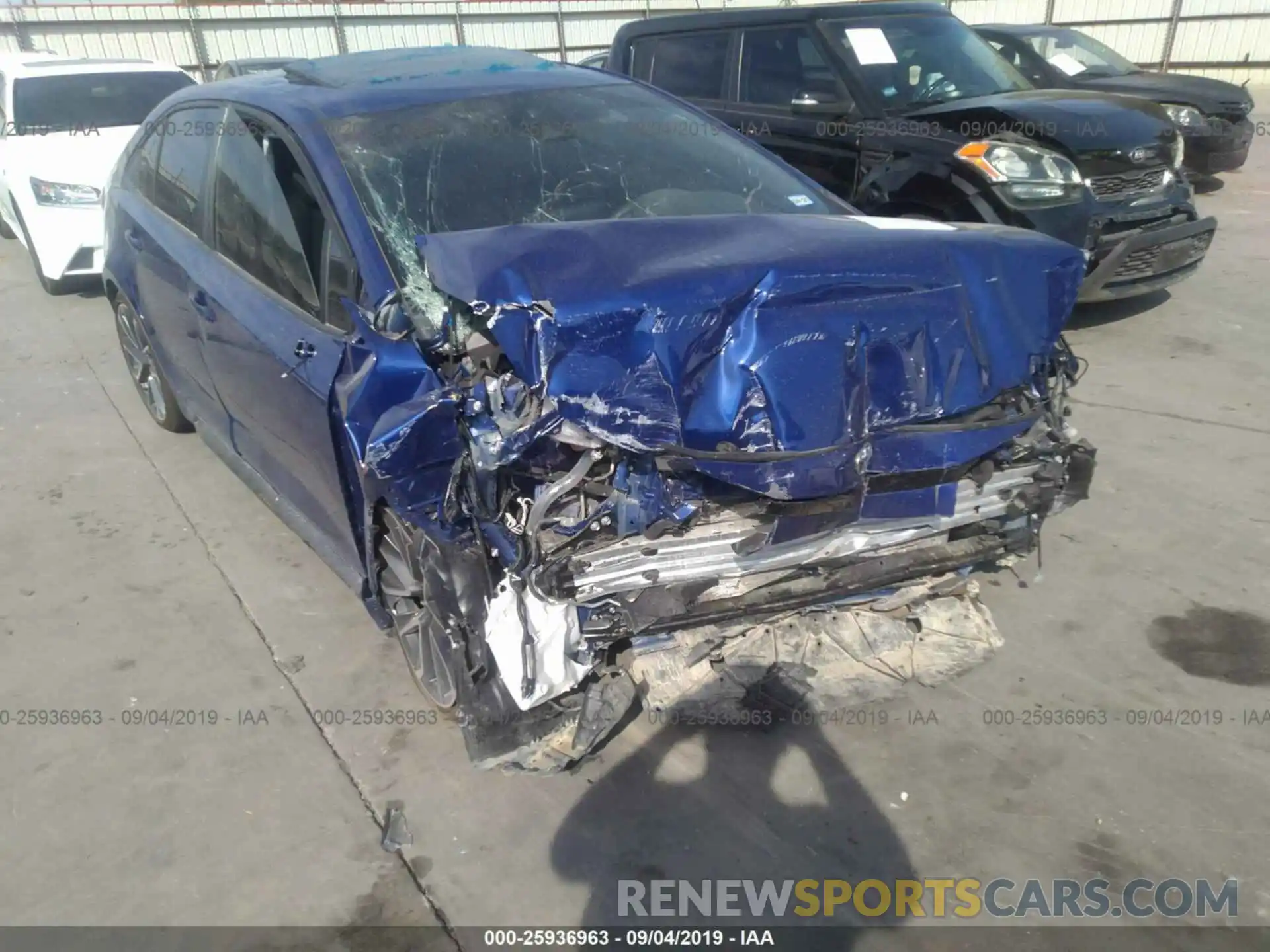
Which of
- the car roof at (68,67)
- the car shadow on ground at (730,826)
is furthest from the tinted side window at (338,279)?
the car roof at (68,67)

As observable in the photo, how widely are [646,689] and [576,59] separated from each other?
61.8 ft

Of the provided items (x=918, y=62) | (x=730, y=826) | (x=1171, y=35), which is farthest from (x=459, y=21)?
(x=730, y=826)

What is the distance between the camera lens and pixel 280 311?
3.20 m

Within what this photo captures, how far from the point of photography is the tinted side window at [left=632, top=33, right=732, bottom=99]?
23.1 ft

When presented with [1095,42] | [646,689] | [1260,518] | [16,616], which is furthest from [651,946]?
[1095,42]

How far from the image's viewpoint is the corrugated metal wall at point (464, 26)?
1619 centimetres

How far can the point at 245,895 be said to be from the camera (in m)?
2.53

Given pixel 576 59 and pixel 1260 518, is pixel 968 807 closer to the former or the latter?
pixel 1260 518

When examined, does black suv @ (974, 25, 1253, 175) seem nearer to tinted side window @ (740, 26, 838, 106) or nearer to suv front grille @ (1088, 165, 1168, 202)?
suv front grille @ (1088, 165, 1168, 202)

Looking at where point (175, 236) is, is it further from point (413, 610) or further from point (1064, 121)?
point (1064, 121)

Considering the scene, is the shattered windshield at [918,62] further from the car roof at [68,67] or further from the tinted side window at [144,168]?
the car roof at [68,67]

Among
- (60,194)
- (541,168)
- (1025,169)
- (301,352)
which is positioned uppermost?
(541,168)

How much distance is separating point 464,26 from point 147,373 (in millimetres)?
16396

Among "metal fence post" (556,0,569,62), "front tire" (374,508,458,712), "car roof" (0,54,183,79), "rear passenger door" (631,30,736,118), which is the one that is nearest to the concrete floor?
"front tire" (374,508,458,712)
